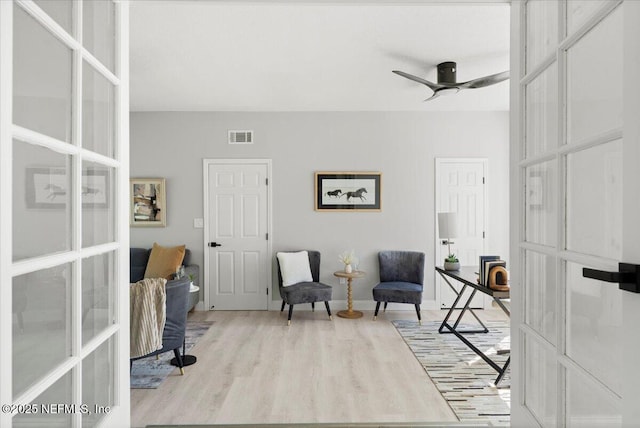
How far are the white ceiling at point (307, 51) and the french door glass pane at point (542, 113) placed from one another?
52 centimetres

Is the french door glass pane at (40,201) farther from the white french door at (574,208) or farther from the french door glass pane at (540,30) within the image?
the french door glass pane at (540,30)

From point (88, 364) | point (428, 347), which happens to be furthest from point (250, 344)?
point (88, 364)

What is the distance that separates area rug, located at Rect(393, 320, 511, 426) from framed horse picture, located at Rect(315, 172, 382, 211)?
164cm

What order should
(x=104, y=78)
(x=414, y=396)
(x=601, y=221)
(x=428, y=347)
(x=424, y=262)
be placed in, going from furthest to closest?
(x=424, y=262)
(x=428, y=347)
(x=414, y=396)
(x=104, y=78)
(x=601, y=221)

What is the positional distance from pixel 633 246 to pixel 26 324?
135 cm

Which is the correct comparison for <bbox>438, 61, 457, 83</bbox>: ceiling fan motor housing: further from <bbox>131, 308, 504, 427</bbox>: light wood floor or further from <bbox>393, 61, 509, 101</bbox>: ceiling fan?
<bbox>131, 308, 504, 427</bbox>: light wood floor

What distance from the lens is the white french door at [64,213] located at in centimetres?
82

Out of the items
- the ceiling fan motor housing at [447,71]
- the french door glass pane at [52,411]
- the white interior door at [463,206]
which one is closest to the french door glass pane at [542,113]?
the french door glass pane at [52,411]

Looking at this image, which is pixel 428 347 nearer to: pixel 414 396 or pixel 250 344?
pixel 414 396

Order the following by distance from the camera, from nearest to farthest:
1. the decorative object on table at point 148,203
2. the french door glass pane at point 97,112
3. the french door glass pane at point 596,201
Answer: the french door glass pane at point 596,201
the french door glass pane at point 97,112
the decorative object on table at point 148,203

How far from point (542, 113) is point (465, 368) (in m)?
2.68

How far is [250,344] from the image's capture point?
12.8 feet

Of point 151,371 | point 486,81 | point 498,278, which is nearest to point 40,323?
point 151,371

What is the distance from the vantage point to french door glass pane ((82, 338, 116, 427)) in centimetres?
115
